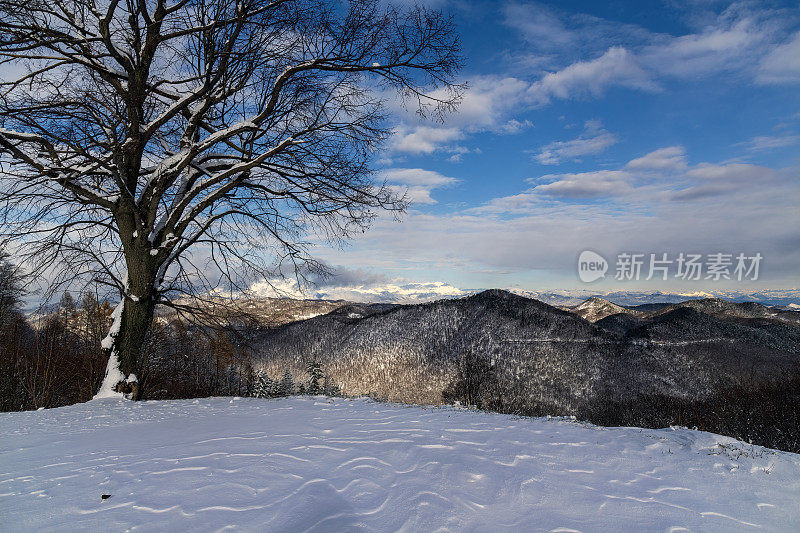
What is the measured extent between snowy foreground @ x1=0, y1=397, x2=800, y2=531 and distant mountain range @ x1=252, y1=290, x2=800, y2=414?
73960 millimetres

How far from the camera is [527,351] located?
106750 mm

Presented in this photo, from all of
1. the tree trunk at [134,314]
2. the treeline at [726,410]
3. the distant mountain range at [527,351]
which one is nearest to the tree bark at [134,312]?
the tree trunk at [134,314]

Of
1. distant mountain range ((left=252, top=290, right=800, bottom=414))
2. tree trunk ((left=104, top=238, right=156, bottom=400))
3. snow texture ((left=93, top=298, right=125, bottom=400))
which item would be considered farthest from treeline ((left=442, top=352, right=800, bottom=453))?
distant mountain range ((left=252, top=290, right=800, bottom=414))

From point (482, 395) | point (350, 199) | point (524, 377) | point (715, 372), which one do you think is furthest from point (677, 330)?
point (350, 199)

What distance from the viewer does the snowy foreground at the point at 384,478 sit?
2584mm

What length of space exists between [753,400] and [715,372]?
2904 inches

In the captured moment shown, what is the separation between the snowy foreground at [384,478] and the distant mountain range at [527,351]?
243 feet

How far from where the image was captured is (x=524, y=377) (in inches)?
3784

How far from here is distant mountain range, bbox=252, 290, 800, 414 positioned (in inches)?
3469

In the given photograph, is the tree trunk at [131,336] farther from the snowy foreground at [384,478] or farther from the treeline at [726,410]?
the treeline at [726,410]

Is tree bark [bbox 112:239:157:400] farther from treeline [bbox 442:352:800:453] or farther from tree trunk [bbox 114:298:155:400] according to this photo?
treeline [bbox 442:352:800:453]

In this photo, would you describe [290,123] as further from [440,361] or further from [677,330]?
[677,330]

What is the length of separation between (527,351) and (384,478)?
11226 centimetres

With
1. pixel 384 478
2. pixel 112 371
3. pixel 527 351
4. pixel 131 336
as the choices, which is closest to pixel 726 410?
pixel 384 478
